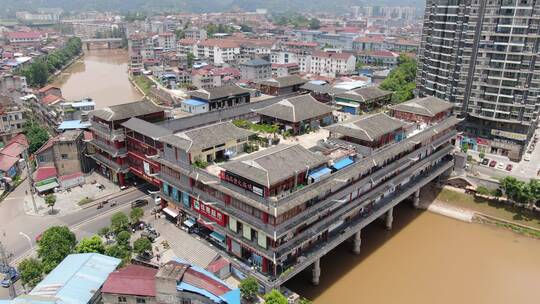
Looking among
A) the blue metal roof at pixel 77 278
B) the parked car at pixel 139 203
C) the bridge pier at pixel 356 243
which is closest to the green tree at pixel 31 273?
the blue metal roof at pixel 77 278

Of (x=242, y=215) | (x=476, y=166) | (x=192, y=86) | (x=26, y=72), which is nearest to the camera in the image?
(x=242, y=215)

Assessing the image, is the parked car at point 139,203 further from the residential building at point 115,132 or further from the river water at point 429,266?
the river water at point 429,266

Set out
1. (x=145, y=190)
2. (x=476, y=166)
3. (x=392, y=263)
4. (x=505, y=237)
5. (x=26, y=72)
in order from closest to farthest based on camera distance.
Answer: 1. (x=392, y=263)
2. (x=505, y=237)
3. (x=145, y=190)
4. (x=476, y=166)
5. (x=26, y=72)

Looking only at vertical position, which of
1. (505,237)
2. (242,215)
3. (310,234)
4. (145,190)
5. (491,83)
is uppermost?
(491,83)

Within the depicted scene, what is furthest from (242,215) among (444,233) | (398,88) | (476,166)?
(398,88)

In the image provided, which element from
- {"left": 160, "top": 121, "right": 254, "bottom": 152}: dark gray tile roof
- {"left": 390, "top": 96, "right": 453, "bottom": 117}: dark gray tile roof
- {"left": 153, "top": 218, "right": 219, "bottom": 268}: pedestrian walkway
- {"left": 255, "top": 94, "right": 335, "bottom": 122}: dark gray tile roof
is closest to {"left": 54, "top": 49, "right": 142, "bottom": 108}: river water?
{"left": 255, "top": 94, "right": 335, "bottom": 122}: dark gray tile roof

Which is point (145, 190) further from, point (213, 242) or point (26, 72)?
point (26, 72)

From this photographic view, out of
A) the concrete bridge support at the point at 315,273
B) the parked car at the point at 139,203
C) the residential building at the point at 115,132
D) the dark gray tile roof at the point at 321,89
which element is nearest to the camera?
the concrete bridge support at the point at 315,273
